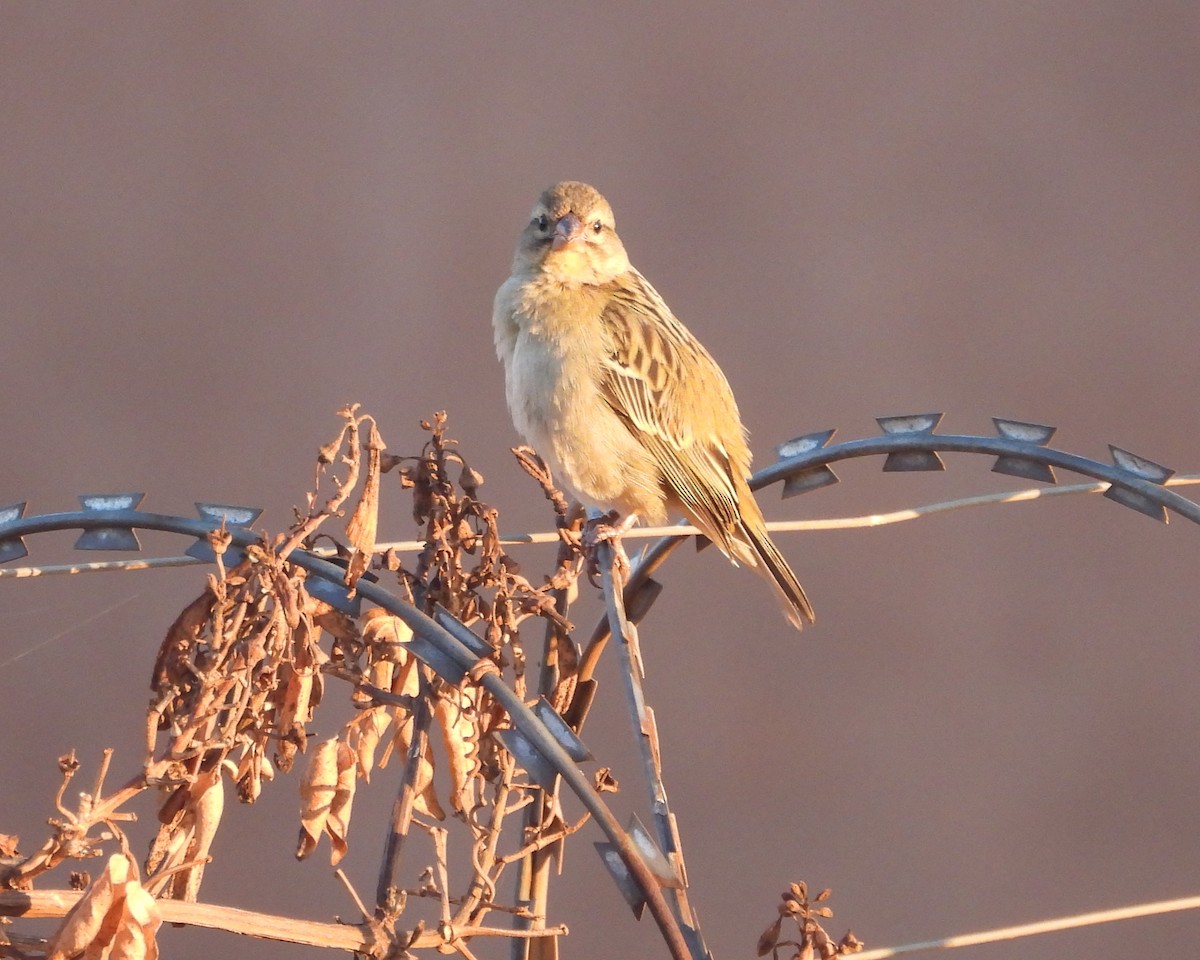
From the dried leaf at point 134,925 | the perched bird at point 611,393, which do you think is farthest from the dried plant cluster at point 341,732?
the perched bird at point 611,393

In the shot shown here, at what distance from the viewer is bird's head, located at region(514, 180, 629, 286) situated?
10.2 feet

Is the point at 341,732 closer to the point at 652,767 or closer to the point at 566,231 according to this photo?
the point at 652,767

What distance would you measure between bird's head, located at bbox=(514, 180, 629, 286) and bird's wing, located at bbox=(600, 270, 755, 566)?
0.28 feet

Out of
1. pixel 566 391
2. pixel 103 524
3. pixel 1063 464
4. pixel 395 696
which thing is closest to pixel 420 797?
pixel 395 696

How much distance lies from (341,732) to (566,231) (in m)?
1.74

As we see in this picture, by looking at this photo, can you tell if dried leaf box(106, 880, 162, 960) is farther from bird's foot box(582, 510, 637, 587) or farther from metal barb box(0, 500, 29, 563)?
bird's foot box(582, 510, 637, 587)

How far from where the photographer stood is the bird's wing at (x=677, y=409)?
2.95 meters

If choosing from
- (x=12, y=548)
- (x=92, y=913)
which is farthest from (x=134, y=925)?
(x=12, y=548)

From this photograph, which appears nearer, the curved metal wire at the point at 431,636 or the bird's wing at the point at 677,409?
the curved metal wire at the point at 431,636

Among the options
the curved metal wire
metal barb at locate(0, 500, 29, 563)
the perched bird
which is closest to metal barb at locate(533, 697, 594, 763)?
the curved metal wire

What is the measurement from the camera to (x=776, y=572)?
2947 millimetres

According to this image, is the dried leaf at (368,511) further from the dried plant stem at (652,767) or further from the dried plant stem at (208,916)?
the dried plant stem at (208,916)

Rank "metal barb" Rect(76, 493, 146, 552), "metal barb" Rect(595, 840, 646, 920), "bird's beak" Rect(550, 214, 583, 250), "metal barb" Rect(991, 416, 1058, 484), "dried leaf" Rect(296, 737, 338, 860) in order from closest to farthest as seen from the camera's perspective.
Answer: "metal barb" Rect(595, 840, 646, 920) → "dried leaf" Rect(296, 737, 338, 860) → "metal barb" Rect(76, 493, 146, 552) → "metal barb" Rect(991, 416, 1058, 484) → "bird's beak" Rect(550, 214, 583, 250)

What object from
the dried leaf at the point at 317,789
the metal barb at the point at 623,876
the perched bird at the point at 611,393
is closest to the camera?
the metal barb at the point at 623,876
